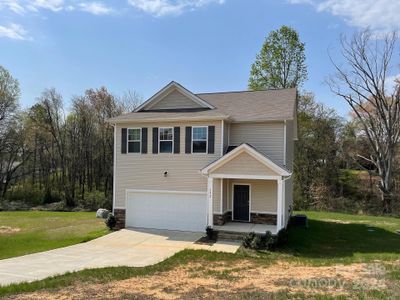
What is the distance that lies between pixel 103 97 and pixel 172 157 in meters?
21.8

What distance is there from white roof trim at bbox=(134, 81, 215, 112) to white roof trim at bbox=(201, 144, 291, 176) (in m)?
3.42

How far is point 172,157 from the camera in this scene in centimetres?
1622

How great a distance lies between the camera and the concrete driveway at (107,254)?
9398mm

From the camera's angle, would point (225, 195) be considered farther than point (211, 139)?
Yes

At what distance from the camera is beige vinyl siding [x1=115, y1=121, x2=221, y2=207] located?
15.7 meters

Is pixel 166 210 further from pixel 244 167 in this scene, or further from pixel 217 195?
pixel 244 167

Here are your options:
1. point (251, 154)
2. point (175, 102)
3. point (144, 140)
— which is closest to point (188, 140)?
point (144, 140)

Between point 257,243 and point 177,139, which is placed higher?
point 177,139

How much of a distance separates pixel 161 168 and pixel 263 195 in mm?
4985

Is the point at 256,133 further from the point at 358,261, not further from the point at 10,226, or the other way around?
the point at 10,226

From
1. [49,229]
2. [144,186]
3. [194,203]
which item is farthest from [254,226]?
[49,229]

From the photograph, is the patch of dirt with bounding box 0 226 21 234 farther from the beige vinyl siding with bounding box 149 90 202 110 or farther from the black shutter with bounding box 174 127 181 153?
the beige vinyl siding with bounding box 149 90 202 110

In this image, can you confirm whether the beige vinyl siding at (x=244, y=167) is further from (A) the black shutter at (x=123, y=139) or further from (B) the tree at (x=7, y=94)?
(B) the tree at (x=7, y=94)

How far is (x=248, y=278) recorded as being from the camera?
8.38 metres
